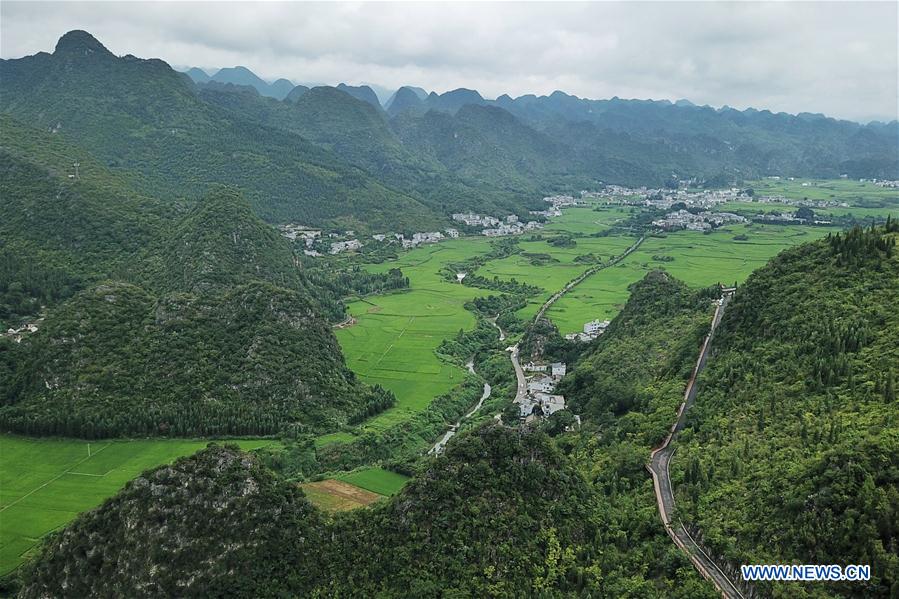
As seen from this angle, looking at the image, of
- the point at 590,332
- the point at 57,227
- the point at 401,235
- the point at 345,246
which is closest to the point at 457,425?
the point at 590,332

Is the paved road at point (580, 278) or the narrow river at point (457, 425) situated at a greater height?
the paved road at point (580, 278)

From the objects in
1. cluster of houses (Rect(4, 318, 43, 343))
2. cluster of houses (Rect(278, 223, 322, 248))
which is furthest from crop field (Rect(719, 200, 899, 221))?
cluster of houses (Rect(4, 318, 43, 343))

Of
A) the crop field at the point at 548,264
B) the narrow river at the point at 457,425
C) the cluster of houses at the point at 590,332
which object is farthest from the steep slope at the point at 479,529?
the crop field at the point at 548,264

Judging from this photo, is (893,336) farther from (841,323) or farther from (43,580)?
(43,580)

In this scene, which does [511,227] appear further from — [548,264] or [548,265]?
[548,265]

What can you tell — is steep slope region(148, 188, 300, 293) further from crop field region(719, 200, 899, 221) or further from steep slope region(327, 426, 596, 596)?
crop field region(719, 200, 899, 221)

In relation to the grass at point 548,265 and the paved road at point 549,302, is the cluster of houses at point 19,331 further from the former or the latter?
the grass at point 548,265
